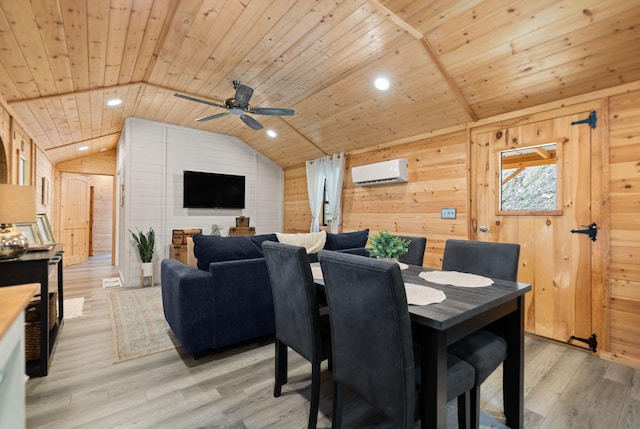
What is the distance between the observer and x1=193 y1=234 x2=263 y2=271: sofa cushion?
2.48 m

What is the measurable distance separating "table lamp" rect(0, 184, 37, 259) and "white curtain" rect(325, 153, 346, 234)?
3931 millimetres

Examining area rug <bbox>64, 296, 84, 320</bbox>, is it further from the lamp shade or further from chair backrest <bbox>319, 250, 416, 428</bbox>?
chair backrest <bbox>319, 250, 416, 428</bbox>

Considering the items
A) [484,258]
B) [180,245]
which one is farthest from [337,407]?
[180,245]

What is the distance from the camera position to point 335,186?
5379mm

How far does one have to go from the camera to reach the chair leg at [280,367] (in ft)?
6.48

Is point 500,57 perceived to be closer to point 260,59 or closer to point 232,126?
point 260,59

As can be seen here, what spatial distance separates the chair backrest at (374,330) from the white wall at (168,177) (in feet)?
15.7

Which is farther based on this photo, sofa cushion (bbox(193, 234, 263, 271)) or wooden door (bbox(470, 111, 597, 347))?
wooden door (bbox(470, 111, 597, 347))

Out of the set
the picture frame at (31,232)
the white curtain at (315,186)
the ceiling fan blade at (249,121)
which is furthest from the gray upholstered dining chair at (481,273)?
the picture frame at (31,232)

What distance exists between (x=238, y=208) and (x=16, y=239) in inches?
161

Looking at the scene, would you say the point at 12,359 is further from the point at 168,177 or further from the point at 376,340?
the point at 168,177

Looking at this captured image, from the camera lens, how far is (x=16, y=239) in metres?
2.17

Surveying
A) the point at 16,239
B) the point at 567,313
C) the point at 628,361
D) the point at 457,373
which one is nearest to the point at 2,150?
the point at 16,239

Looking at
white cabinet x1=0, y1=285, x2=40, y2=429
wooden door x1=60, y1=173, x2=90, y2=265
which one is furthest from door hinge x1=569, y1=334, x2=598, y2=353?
wooden door x1=60, y1=173, x2=90, y2=265
